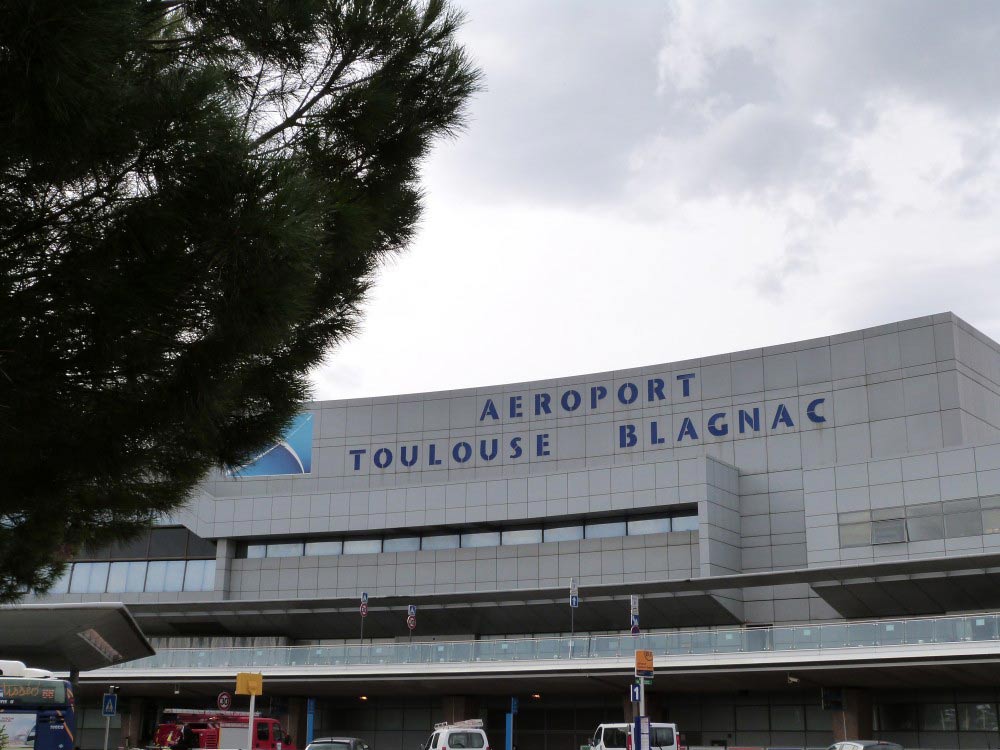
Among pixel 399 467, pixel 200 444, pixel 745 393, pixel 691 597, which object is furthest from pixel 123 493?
pixel 399 467

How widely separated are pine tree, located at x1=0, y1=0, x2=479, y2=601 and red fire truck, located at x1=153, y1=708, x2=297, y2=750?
99.1ft

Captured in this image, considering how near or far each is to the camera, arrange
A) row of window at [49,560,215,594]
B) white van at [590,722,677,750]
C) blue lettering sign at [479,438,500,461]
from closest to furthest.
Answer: white van at [590,722,677,750]
blue lettering sign at [479,438,500,461]
row of window at [49,560,215,594]

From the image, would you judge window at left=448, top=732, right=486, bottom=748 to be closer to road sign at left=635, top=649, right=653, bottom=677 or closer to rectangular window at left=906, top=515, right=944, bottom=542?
road sign at left=635, top=649, right=653, bottom=677

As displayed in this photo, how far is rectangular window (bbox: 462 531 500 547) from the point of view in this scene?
55.4m

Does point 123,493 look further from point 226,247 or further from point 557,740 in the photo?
point 557,740

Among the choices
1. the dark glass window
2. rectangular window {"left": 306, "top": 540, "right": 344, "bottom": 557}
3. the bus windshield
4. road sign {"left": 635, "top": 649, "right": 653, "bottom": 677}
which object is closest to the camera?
road sign {"left": 635, "top": 649, "right": 653, "bottom": 677}

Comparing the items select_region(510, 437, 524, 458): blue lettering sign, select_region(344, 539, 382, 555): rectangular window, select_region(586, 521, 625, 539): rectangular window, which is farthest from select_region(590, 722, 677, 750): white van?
select_region(344, 539, 382, 555): rectangular window

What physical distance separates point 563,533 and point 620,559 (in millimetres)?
3467

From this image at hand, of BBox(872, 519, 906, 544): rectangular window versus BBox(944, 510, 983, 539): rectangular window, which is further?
BBox(872, 519, 906, 544): rectangular window

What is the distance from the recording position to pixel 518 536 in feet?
180

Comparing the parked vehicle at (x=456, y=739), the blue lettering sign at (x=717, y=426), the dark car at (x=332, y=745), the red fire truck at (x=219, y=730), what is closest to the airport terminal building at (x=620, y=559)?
the blue lettering sign at (x=717, y=426)

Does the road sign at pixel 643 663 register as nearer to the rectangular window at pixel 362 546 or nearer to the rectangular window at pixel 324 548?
the rectangular window at pixel 362 546

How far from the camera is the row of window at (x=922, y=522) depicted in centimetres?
4300

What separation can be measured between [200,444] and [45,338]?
354cm
